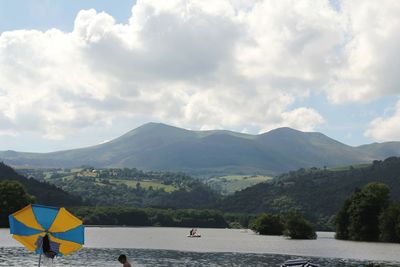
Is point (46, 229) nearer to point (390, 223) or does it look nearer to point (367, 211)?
point (390, 223)

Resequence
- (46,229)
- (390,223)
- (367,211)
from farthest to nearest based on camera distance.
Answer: (367,211) → (390,223) → (46,229)

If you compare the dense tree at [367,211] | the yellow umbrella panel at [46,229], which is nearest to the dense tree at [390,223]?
the dense tree at [367,211]

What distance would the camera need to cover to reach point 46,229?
3419cm

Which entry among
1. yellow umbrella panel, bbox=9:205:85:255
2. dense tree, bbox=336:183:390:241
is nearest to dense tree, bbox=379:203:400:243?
dense tree, bbox=336:183:390:241

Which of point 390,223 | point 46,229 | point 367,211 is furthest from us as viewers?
point 367,211

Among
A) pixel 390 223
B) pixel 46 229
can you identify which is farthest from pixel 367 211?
pixel 46 229

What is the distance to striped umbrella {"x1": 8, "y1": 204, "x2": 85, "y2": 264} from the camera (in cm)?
3356

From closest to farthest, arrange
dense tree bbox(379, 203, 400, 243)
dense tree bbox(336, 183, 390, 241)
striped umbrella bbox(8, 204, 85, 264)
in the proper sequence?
striped umbrella bbox(8, 204, 85, 264) < dense tree bbox(379, 203, 400, 243) < dense tree bbox(336, 183, 390, 241)

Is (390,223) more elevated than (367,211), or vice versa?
(367,211)

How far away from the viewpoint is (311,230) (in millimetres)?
198750

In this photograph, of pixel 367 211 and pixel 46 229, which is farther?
pixel 367 211

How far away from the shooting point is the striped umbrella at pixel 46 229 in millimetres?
33562

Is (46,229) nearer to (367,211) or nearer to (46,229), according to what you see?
(46,229)

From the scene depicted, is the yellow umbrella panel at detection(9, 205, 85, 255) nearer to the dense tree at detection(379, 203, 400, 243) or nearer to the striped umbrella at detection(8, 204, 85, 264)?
the striped umbrella at detection(8, 204, 85, 264)
